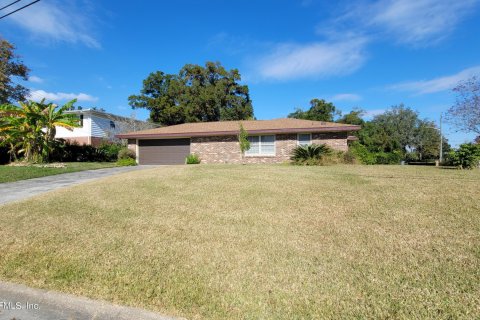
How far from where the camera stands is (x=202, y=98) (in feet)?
126

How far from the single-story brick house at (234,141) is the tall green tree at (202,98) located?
721 inches

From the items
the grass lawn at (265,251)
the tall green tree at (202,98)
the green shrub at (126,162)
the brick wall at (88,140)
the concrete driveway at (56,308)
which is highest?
the tall green tree at (202,98)

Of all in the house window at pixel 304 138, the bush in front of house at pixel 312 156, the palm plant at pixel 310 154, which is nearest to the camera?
the bush in front of house at pixel 312 156

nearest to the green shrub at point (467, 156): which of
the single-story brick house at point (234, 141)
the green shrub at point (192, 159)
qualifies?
the single-story brick house at point (234, 141)

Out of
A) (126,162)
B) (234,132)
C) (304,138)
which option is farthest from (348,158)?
(126,162)

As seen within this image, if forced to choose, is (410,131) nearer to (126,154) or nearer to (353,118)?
(353,118)

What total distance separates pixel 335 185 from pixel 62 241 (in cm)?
644

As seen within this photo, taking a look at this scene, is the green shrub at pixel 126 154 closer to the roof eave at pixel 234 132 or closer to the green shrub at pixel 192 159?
the roof eave at pixel 234 132

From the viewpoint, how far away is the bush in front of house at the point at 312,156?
13898mm

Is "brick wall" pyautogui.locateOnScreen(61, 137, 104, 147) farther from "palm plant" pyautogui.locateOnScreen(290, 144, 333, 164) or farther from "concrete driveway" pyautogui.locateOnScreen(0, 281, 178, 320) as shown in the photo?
"concrete driveway" pyautogui.locateOnScreen(0, 281, 178, 320)

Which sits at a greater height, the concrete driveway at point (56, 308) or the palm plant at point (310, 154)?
the palm plant at point (310, 154)

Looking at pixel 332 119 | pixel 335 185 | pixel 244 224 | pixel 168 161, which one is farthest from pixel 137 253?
pixel 332 119

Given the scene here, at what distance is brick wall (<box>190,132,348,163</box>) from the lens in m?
17.4

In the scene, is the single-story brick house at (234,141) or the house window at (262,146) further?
the house window at (262,146)
